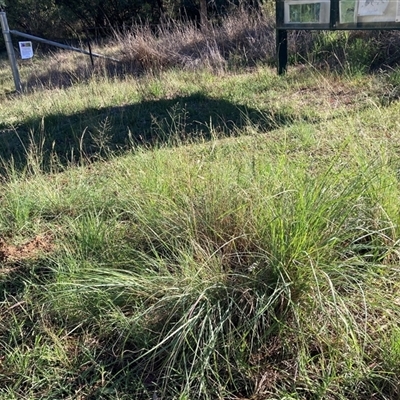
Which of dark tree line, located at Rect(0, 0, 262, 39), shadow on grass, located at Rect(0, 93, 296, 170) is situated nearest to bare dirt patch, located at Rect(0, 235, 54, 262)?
shadow on grass, located at Rect(0, 93, 296, 170)

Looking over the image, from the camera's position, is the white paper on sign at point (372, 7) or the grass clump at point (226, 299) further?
the white paper on sign at point (372, 7)

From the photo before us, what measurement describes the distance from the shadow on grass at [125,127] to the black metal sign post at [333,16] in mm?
1593

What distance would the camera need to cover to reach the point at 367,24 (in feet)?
18.0

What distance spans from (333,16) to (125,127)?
3067 millimetres

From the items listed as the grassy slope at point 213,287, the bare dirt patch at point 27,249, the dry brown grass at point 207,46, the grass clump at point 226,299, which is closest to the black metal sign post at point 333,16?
the dry brown grass at point 207,46

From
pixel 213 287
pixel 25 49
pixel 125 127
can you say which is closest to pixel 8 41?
pixel 25 49

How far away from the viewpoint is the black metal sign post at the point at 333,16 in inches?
206

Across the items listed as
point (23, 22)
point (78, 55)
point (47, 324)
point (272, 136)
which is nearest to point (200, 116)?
point (272, 136)

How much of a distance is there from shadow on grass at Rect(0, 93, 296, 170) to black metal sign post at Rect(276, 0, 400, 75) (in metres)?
1.59

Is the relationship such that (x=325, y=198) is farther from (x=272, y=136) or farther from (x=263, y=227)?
(x=272, y=136)

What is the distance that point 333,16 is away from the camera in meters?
5.91

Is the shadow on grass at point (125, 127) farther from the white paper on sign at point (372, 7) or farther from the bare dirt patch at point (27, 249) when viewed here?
the white paper on sign at point (372, 7)

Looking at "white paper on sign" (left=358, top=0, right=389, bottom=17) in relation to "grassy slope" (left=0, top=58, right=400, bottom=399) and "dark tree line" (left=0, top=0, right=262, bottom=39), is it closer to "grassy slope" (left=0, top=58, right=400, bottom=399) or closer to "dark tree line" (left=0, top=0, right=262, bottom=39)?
"grassy slope" (left=0, top=58, right=400, bottom=399)

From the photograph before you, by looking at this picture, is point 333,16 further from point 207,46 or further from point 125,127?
point 207,46
